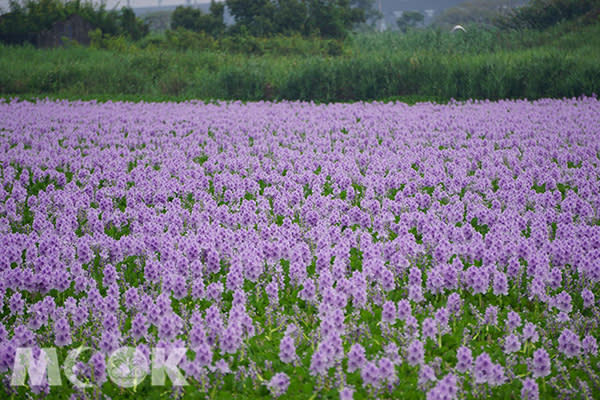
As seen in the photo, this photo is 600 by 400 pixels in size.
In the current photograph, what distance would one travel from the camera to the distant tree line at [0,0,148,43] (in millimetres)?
42375

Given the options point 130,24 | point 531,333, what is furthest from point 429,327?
point 130,24

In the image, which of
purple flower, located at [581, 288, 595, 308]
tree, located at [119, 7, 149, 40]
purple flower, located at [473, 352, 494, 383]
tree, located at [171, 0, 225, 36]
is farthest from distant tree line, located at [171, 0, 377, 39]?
purple flower, located at [473, 352, 494, 383]

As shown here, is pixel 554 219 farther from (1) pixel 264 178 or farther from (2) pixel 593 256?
(1) pixel 264 178

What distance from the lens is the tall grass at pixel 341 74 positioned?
2094 centimetres

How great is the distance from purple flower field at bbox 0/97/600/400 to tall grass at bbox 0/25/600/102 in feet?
28.5

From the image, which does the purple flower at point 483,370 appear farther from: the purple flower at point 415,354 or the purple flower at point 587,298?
the purple flower at point 587,298

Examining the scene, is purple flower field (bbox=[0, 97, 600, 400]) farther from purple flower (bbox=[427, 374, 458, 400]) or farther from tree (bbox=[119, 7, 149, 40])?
tree (bbox=[119, 7, 149, 40])

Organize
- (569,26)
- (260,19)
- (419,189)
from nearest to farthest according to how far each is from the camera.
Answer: (419,189) → (569,26) → (260,19)

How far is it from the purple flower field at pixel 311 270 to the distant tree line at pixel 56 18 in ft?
115

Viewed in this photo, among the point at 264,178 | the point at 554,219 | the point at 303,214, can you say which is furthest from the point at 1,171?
the point at 554,219

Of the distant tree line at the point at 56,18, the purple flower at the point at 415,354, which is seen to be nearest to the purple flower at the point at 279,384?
the purple flower at the point at 415,354

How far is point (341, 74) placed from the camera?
77.3ft

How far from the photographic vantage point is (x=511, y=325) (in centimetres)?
506

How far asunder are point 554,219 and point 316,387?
4791mm
